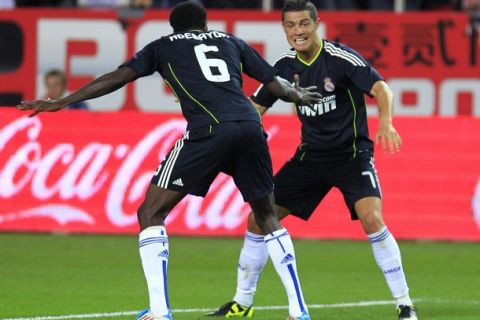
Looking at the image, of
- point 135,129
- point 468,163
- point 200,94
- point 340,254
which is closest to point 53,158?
point 135,129

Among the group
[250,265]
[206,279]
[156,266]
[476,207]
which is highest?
[156,266]

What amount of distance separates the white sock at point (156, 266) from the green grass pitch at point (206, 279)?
3.52 feet

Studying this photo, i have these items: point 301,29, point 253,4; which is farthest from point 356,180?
point 253,4

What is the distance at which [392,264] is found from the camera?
9672mm

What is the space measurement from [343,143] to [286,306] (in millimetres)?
1538

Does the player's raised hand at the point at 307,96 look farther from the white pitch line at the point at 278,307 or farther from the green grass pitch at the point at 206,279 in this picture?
the white pitch line at the point at 278,307

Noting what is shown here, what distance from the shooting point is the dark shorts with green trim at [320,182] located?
32.4 feet

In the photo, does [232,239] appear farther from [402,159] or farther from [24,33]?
[24,33]

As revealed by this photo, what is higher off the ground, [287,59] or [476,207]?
[287,59]

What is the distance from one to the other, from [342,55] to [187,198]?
21.0 feet

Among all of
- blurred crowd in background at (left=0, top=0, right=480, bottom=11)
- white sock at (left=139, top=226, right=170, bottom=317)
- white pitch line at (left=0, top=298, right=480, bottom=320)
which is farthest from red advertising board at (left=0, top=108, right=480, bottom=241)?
white sock at (left=139, top=226, right=170, bottom=317)

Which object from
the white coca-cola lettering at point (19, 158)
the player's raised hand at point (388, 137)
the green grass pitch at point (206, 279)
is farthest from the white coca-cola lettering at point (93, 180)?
the player's raised hand at point (388, 137)

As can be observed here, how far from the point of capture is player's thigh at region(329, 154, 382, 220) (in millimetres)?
9812

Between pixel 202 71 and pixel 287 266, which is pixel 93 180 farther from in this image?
pixel 287 266
